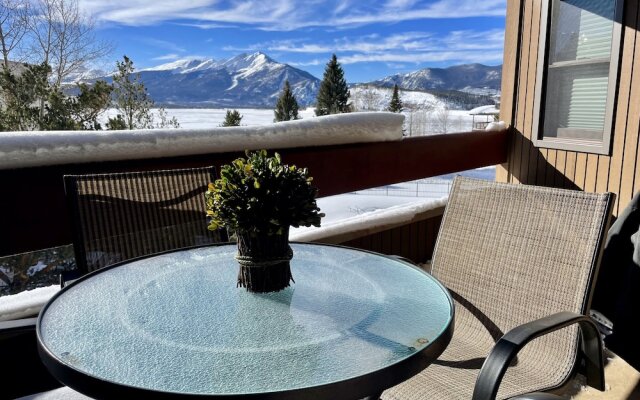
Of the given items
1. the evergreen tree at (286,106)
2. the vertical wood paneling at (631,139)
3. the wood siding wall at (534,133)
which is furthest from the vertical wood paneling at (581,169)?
the evergreen tree at (286,106)

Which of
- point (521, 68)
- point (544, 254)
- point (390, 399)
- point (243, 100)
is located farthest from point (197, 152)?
point (243, 100)

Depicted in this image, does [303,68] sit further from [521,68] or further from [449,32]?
[521,68]

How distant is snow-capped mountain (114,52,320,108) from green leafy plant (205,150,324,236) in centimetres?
12041

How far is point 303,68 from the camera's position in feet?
561

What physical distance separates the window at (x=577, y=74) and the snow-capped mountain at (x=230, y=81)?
390 ft

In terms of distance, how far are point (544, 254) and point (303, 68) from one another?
581 feet

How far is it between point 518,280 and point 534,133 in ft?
7.33

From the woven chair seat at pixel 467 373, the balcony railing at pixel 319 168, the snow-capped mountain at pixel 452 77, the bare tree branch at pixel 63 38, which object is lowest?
the woven chair seat at pixel 467 373

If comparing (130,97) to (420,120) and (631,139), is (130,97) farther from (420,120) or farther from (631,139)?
(631,139)

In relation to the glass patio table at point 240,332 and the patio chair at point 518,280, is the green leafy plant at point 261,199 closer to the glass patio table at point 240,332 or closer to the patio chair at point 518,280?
the glass patio table at point 240,332

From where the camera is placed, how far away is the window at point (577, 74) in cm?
294

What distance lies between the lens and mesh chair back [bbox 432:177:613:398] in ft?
4.59

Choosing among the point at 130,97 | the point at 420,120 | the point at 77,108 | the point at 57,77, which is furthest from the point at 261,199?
the point at 420,120

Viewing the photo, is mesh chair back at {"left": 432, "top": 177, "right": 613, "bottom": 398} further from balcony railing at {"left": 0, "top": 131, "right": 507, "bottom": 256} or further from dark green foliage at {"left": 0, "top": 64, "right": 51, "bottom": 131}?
dark green foliage at {"left": 0, "top": 64, "right": 51, "bottom": 131}
